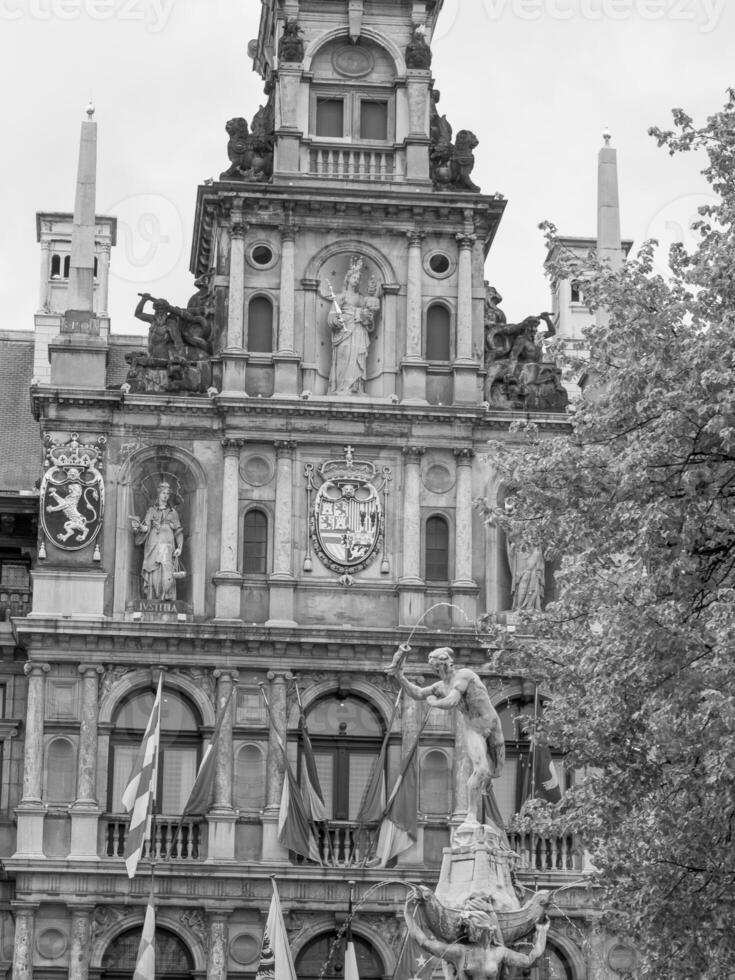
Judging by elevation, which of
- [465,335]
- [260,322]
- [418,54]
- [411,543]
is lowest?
[411,543]

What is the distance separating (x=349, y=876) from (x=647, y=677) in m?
19.6

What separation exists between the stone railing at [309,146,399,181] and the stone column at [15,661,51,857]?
1327 cm

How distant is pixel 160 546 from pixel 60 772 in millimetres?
5377

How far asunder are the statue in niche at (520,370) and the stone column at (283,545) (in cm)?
491

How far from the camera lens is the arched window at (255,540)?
57781 mm

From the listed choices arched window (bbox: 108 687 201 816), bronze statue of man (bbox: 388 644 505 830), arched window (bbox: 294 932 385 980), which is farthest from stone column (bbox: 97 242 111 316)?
bronze statue of man (bbox: 388 644 505 830)

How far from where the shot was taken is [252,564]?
5778 cm

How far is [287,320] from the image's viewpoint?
58.9 meters

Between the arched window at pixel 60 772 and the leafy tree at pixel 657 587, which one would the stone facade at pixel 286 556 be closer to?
the arched window at pixel 60 772

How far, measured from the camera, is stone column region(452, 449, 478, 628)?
57.5m

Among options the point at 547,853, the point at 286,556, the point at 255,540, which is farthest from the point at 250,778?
the point at 547,853

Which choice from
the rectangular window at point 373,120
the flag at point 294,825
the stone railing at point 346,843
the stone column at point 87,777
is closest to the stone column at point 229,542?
the stone column at point 87,777

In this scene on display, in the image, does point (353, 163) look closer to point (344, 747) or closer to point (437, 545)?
point (437, 545)

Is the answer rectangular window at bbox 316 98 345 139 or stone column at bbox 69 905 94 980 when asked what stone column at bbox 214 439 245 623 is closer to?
stone column at bbox 69 905 94 980
